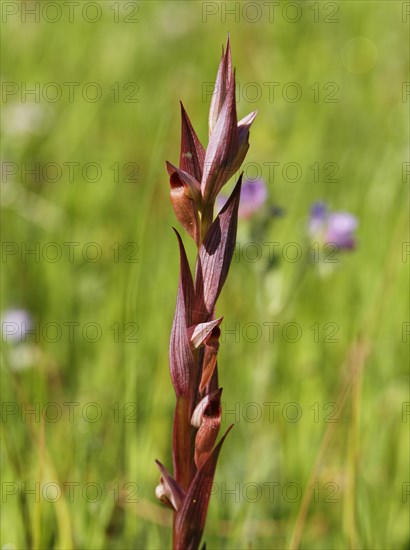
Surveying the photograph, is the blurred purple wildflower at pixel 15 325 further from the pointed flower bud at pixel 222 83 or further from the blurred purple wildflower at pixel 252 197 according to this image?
the pointed flower bud at pixel 222 83

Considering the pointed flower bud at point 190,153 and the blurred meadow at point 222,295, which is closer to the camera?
the pointed flower bud at point 190,153

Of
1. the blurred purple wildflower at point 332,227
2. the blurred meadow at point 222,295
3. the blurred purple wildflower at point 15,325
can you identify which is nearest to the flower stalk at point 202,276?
the blurred meadow at point 222,295

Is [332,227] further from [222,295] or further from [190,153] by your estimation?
[190,153]

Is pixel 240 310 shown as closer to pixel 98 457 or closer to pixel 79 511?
pixel 98 457

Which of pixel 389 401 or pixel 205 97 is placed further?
pixel 205 97

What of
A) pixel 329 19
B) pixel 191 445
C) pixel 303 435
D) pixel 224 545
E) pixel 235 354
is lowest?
pixel 224 545

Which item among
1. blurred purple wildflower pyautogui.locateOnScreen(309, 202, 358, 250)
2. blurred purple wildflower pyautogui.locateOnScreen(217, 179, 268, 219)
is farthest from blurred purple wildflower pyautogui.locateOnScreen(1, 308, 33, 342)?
blurred purple wildflower pyautogui.locateOnScreen(309, 202, 358, 250)

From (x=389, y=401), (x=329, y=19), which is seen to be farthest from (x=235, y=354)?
(x=329, y=19)
